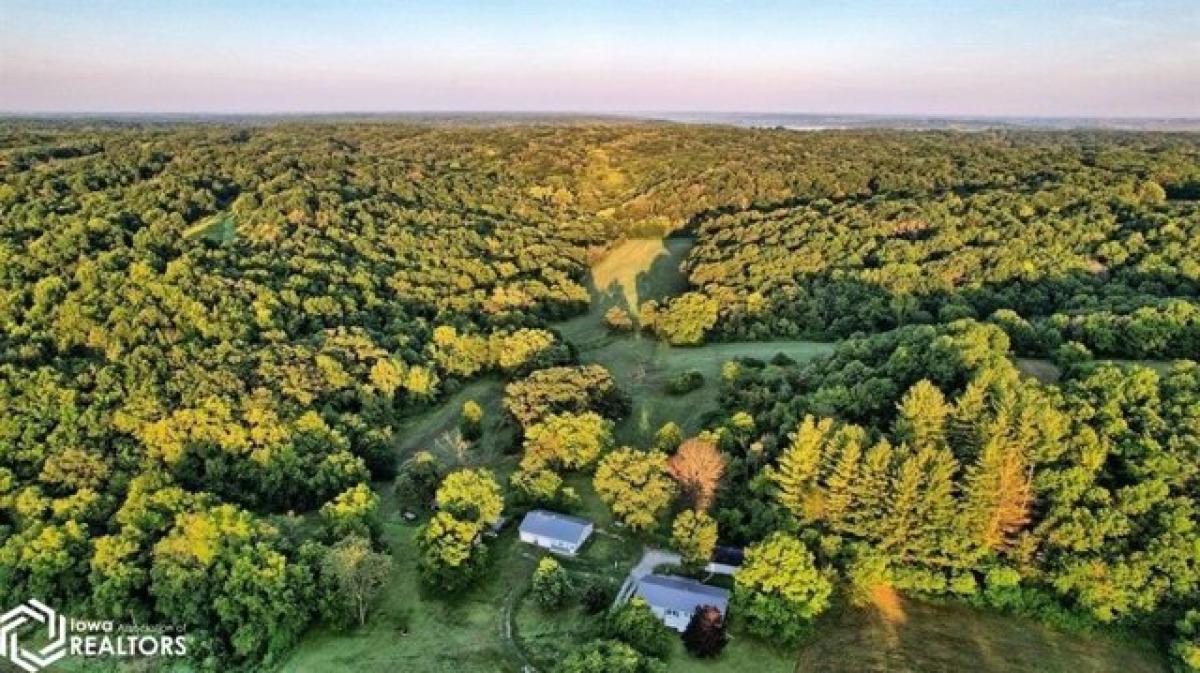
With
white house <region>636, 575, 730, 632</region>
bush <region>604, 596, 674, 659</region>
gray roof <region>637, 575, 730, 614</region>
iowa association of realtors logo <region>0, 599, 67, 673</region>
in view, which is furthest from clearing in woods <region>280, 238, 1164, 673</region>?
iowa association of realtors logo <region>0, 599, 67, 673</region>

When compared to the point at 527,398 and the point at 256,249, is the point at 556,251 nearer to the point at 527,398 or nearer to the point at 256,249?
the point at 256,249

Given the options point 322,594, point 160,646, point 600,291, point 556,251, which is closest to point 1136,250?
point 600,291

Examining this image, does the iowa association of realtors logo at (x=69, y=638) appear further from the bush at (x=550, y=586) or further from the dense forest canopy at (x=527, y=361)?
the bush at (x=550, y=586)

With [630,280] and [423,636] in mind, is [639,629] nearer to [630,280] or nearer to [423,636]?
[423,636]

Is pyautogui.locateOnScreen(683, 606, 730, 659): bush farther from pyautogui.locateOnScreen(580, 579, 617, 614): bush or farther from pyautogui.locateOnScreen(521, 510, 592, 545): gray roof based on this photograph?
pyautogui.locateOnScreen(521, 510, 592, 545): gray roof

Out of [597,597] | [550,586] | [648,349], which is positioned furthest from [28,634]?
[648,349]

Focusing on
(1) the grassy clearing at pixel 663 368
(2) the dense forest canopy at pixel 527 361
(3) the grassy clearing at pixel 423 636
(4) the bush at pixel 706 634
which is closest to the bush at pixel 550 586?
(3) the grassy clearing at pixel 423 636
